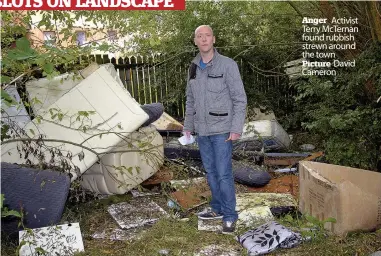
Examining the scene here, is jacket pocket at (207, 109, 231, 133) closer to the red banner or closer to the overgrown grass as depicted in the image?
the overgrown grass

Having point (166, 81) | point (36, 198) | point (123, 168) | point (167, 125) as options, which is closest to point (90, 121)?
point (123, 168)

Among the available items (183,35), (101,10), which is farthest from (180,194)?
(183,35)

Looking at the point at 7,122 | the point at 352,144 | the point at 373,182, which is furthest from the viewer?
the point at 352,144

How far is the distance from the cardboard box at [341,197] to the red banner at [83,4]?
2.05 metres

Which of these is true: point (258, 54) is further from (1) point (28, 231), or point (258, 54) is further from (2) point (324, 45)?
(1) point (28, 231)

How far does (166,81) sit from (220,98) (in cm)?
A: 479

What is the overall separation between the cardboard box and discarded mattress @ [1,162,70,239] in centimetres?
200

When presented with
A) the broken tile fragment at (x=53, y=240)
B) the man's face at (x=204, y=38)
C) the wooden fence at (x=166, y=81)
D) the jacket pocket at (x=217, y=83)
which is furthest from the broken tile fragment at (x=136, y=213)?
the wooden fence at (x=166, y=81)

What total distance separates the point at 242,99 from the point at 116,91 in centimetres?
128

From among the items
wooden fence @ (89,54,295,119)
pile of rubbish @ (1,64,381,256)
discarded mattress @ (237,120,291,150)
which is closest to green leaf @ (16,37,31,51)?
pile of rubbish @ (1,64,381,256)

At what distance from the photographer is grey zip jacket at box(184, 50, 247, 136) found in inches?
138

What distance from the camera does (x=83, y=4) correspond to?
3910 millimetres

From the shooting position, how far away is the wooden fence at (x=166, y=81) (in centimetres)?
805

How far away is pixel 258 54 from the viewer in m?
8.09
